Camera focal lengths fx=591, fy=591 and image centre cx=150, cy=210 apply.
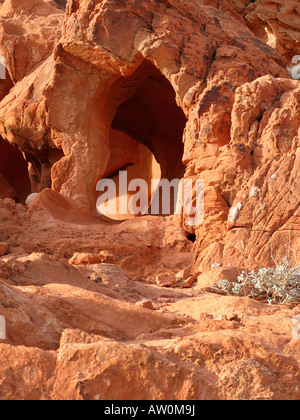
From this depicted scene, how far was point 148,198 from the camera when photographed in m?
13.2

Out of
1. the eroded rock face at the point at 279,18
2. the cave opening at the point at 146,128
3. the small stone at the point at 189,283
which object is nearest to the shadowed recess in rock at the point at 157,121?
the cave opening at the point at 146,128

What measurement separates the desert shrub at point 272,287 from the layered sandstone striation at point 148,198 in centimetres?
36

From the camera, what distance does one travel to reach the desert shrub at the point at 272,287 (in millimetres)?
4492

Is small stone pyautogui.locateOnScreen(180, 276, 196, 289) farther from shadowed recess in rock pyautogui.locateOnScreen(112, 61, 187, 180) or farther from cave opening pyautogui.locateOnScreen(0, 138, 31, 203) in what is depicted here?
cave opening pyautogui.locateOnScreen(0, 138, 31, 203)

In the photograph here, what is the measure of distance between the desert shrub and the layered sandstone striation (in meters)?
0.36

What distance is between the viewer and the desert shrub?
449 centimetres

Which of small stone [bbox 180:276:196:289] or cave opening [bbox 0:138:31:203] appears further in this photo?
cave opening [bbox 0:138:31:203]

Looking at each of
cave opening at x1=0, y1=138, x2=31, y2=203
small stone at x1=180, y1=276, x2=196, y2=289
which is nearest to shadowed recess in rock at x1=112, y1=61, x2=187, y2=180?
cave opening at x1=0, y1=138, x2=31, y2=203

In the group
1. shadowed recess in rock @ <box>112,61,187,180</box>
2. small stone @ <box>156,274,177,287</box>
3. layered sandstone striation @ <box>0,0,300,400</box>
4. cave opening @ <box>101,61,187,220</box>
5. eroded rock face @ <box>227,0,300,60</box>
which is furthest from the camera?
eroded rock face @ <box>227,0,300,60</box>

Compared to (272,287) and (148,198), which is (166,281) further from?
(148,198)

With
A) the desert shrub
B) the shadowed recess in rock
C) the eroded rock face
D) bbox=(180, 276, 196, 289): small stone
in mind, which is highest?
the eroded rock face

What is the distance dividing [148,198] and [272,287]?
8679 mm

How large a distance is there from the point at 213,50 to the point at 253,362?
6842 millimetres
